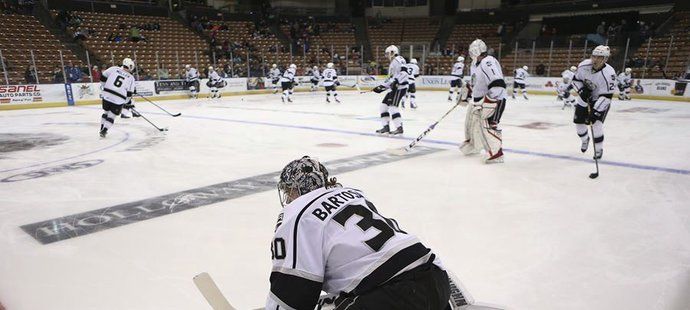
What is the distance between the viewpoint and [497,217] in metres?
3.52

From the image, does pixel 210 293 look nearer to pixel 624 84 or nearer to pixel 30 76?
pixel 30 76

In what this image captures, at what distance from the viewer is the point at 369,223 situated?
1362 millimetres

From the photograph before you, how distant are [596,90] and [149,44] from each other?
64.1 ft

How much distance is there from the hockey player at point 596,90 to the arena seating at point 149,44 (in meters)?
14.8

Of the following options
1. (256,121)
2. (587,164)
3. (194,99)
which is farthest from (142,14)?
(587,164)

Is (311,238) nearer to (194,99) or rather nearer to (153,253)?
(153,253)

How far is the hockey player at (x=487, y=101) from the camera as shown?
5.41m

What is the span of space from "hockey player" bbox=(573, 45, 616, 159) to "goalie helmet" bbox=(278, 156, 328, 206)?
15.8 ft

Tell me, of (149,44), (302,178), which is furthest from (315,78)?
(302,178)

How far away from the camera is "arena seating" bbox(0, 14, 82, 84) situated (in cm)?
1416

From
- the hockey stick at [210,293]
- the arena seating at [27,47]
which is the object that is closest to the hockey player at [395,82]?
the hockey stick at [210,293]

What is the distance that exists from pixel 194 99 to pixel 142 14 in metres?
8.29

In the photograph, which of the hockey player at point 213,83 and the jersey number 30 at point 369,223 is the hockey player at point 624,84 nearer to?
the hockey player at point 213,83

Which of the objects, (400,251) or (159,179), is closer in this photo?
(400,251)
